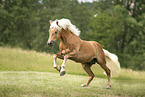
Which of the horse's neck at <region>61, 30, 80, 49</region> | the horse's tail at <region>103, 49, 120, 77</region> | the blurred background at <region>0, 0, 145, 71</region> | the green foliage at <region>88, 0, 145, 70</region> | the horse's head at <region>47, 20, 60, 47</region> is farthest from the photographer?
the blurred background at <region>0, 0, 145, 71</region>

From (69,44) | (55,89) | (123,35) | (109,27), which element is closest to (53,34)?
(69,44)

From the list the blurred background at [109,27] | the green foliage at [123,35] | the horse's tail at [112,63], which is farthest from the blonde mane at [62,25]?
the green foliage at [123,35]

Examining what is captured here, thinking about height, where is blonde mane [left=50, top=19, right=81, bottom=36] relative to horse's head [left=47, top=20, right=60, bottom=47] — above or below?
above

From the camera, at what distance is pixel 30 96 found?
5.59 meters

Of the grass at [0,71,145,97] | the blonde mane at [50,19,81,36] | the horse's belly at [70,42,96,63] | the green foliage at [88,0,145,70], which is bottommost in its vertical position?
the green foliage at [88,0,145,70]

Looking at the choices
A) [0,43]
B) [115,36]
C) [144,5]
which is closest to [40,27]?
[0,43]

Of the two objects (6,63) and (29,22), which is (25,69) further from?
(29,22)

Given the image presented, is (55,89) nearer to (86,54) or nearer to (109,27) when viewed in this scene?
(86,54)

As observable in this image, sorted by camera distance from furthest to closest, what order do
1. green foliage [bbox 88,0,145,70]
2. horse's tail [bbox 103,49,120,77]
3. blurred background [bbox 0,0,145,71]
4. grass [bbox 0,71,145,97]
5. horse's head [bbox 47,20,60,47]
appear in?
blurred background [bbox 0,0,145,71] < green foliage [bbox 88,0,145,70] < horse's tail [bbox 103,49,120,77] < horse's head [bbox 47,20,60,47] < grass [bbox 0,71,145,97]

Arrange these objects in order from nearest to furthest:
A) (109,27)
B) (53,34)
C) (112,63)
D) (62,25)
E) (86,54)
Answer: (53,34), (62,25), (86,54), (112,63), (109,27)

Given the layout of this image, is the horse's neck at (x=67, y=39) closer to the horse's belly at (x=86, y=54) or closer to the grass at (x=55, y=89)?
the horse's belly at (x=86, y=54)

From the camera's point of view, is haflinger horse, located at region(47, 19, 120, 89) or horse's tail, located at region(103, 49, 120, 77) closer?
haflinger horse, located at region(47, 19, 120, 89)

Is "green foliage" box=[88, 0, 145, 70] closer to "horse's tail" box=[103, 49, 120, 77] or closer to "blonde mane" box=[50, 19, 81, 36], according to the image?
"horse's tail" box=[103, 49, 120, 77]

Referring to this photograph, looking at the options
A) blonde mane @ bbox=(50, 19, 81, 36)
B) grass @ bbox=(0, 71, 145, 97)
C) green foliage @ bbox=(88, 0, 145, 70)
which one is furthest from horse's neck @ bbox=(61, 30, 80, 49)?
green foliage @ bbox=(88, 0, 145, 70)
